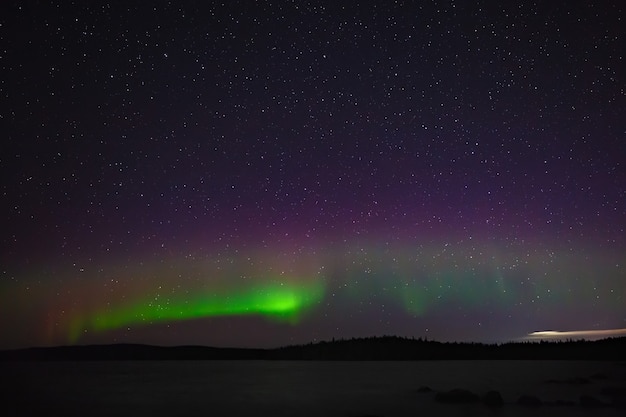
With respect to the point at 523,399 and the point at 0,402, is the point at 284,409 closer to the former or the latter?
the point at 523,399

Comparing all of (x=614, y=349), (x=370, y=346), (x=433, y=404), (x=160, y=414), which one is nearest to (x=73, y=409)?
(x=160, y=414)

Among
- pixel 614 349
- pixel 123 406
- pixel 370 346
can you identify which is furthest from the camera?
pixel 370 346

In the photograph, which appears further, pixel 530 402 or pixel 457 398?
pixel 457 398

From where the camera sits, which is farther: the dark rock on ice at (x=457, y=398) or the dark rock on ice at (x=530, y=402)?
the dark rock on ice at (x=457, y=398)

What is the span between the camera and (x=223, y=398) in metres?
43.6

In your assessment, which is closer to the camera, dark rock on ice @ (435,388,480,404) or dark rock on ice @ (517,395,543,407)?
dark rock on ice @ (517,395,543,407)

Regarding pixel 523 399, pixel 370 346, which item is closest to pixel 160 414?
pixel 523 399

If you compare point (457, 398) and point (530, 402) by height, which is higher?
point (457, 398)

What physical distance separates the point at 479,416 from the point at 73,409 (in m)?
25.0

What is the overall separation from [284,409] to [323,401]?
15.9 feet

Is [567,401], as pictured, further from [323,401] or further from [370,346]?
[370,346]

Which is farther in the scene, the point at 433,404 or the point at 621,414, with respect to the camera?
the point at 433,404

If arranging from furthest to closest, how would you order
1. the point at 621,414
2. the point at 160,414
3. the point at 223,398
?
the point at 223,398, the point at 160,414, the point at 621,414

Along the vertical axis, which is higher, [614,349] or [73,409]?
[614,349]
